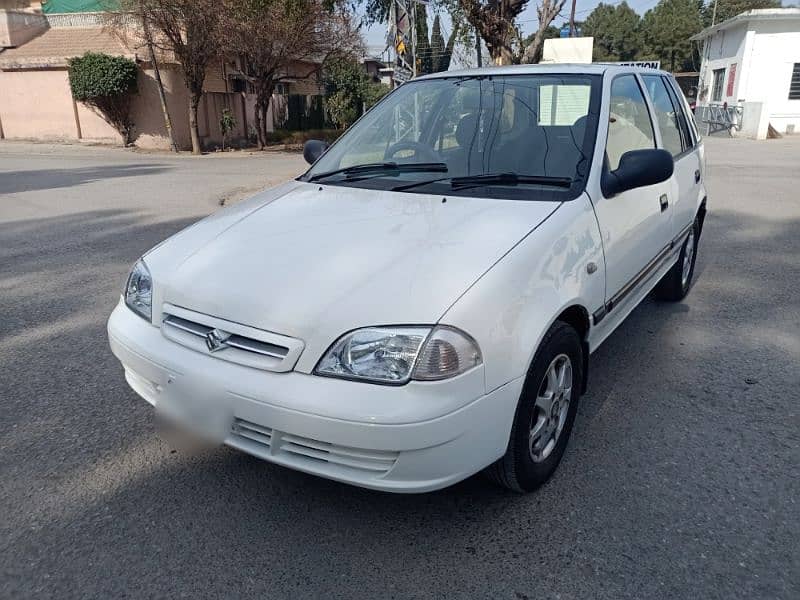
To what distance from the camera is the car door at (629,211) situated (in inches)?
130

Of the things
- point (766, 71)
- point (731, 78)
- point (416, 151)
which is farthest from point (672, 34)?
point (416, 151)

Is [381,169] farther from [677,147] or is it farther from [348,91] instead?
[348,91]

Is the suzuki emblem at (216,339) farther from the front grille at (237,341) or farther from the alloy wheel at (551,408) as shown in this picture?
the alloy wheel at (551,408)

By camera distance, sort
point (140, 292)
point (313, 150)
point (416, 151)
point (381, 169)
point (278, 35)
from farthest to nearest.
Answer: point (278, 35) → point (313, 150) → point (416, 151) → point (381, 169) → point (140, 292)

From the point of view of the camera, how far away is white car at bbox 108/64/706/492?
2322 millimetres

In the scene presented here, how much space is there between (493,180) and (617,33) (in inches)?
3233

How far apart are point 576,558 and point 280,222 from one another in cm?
195

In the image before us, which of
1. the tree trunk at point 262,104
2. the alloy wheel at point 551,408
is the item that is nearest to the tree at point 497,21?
the tree trunk at point 262,104

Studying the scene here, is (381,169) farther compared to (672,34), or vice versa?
(672,34)

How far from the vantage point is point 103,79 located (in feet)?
72.5

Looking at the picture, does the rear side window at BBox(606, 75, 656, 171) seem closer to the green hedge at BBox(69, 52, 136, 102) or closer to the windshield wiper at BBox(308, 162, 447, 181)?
the windshield wiper at BBox(308, 162, 447, 181)

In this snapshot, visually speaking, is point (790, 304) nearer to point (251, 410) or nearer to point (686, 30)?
point (251, 410)

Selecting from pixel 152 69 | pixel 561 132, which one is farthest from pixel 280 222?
pixel 152 69

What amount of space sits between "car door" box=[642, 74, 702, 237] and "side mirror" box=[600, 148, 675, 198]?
1110mm
